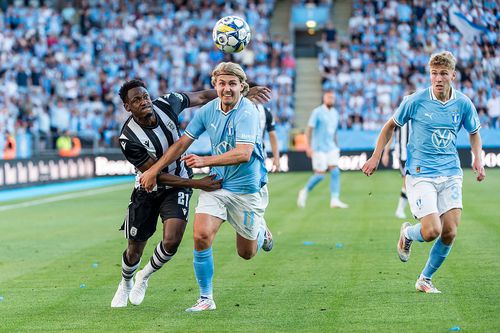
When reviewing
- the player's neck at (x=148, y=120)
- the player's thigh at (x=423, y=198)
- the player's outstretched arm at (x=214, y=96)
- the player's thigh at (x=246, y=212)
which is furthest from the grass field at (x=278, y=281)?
the player's outstretched arm at (x=214, y=96)

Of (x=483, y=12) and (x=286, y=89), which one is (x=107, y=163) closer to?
(x=286, y=89)

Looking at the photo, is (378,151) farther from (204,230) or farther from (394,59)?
(394,59)

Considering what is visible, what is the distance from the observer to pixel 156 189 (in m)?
9.39

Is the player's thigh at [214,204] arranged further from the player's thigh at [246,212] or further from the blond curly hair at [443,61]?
the blond curly hair at [443,61]

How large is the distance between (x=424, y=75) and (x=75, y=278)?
3052 centimetres

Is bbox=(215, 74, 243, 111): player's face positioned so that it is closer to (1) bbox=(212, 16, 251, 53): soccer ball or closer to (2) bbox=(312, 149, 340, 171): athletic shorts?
(1) bbox=(212, 16, 251, 53): soccer ball

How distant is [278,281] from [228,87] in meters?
2.85

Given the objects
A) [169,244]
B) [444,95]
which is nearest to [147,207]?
[169,244]

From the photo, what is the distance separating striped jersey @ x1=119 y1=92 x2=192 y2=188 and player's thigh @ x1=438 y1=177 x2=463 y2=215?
2.57m

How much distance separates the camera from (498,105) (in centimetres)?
3628

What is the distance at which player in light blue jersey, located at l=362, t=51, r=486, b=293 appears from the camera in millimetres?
9570

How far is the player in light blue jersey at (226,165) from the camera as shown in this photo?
345 inches

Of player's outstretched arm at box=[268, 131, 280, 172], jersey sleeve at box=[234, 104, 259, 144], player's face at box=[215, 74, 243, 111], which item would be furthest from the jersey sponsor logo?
player's outstretched arm at box=[268, 131, 280, 172]

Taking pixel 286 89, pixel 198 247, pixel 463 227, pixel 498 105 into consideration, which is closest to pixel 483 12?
pixel 498 105
